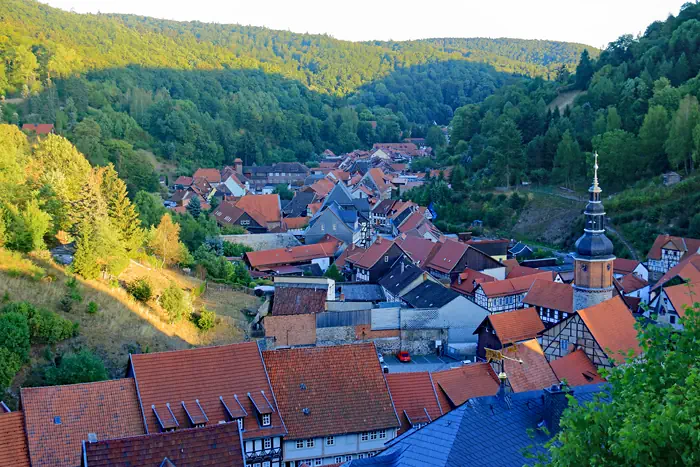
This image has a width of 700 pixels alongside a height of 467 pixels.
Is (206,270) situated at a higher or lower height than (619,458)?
lower

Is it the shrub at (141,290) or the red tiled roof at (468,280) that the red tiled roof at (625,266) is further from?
the shrub at (141,290)

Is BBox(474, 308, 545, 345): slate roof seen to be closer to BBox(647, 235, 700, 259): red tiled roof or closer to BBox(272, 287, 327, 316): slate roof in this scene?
BBox(272, 287, 327, 316): slate roof

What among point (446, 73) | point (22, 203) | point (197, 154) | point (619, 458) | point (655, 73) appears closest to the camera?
point (619, 458)

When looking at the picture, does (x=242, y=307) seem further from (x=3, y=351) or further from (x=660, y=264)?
(x=660, y=264)

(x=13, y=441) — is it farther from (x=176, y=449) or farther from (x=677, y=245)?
(x=677, y=245)

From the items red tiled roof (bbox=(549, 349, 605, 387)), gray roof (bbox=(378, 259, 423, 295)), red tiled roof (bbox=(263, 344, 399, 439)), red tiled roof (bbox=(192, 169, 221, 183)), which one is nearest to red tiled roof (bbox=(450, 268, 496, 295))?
gray roof (bbox=(378, 259, 423, 295))

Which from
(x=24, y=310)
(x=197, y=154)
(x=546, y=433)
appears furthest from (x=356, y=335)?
(x=197, y=154)
